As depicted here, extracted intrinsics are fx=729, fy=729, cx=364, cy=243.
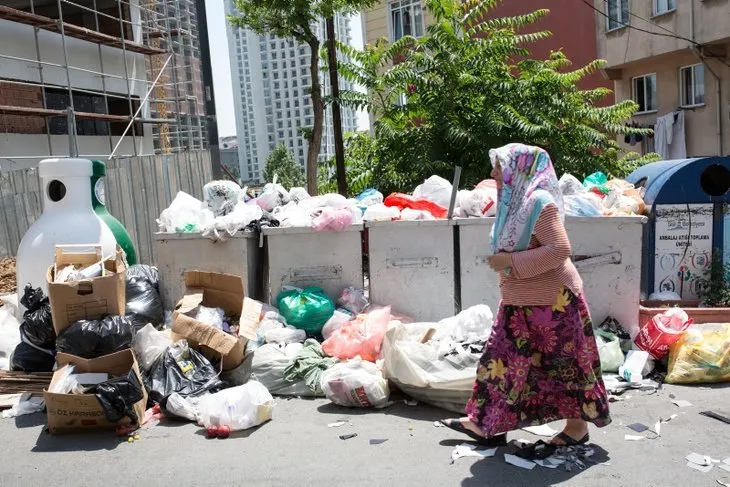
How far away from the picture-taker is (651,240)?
6184 millimetres

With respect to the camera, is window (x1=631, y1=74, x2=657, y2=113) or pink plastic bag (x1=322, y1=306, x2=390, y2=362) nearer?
pink plastic bag (x1=322, y1=306, x2=390, y2=362)

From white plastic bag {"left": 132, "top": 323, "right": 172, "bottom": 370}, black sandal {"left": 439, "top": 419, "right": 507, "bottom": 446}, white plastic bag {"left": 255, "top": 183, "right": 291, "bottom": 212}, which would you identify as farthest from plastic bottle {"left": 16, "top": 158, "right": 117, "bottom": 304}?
black sandal {"left": 439, "top": 419, "right": 507, "bottom": 446}

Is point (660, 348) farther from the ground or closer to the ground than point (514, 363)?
closer to the ground

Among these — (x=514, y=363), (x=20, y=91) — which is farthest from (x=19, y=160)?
(x=514, y=363)

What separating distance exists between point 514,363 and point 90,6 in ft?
65.9

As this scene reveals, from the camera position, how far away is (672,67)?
18.4 m

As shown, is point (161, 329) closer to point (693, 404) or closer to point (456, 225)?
point (456, 225)

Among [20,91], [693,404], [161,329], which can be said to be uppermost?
[20,91]

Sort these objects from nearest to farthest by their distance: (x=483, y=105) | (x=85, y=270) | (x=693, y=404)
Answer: (x=693, y=404) → (x=85, y=270) → (x=483, y=105)

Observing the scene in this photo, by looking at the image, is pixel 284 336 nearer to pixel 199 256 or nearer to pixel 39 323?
pixel 199 256

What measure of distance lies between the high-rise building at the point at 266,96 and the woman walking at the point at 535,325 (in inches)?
849

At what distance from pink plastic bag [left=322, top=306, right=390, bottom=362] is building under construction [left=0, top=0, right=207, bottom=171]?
1062 centimetres

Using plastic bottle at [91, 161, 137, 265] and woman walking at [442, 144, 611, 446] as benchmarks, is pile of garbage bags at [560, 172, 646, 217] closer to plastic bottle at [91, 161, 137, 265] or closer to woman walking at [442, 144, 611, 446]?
woman walking at [442, 144, 611, 446]

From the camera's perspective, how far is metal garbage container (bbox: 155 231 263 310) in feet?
20.0
